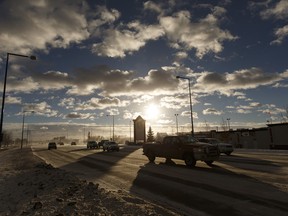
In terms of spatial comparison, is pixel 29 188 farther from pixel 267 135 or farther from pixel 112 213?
pixel 267 135

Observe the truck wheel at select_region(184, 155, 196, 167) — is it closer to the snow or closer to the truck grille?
the truck grille

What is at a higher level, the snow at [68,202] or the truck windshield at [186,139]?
the truck windshield at [186,139]

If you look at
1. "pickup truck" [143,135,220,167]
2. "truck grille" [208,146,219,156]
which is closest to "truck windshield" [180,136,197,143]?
"pickup truck" [143,135,220,167]

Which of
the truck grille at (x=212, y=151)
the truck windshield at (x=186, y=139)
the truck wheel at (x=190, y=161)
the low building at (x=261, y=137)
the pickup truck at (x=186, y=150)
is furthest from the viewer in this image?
the low building at (x=261, y=137)

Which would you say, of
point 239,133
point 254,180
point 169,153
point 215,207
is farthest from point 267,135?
point 215,207

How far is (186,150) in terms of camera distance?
18.9 metres

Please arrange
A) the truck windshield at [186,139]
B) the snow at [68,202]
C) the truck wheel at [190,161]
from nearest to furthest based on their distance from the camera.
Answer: the snow at [68,202] → the truck wheel at [190,161] → the truck windshield at [186,139]

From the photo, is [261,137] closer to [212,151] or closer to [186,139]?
[186,139]

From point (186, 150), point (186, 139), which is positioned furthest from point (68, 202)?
point (186, 139)

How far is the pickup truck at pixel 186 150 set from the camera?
1814 cm

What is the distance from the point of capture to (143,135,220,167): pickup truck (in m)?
18.1

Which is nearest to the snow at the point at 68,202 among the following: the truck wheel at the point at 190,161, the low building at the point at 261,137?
the truck wheel at the point at 190,161

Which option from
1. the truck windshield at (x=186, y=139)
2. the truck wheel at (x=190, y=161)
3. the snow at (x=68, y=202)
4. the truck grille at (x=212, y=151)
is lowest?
the snow at (x=68, y=202)

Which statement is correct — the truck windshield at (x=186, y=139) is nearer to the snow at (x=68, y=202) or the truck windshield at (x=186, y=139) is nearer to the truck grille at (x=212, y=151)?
the truck grille at (x=212, y=151)
